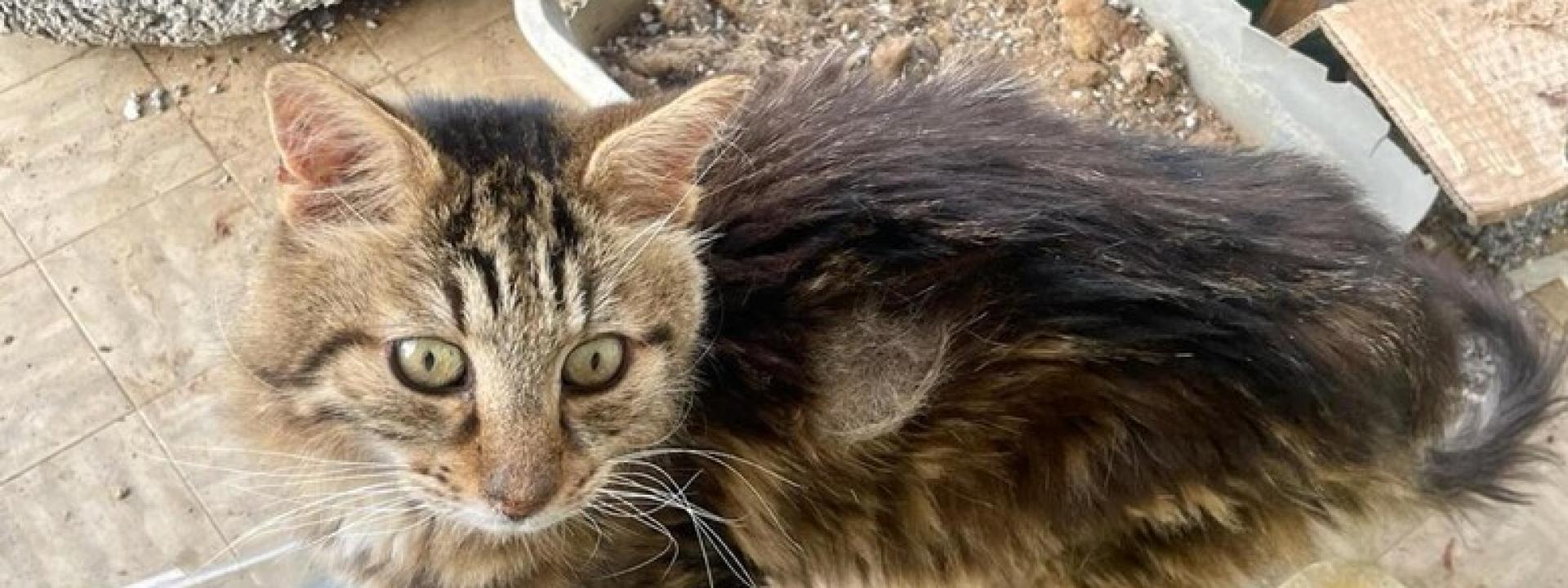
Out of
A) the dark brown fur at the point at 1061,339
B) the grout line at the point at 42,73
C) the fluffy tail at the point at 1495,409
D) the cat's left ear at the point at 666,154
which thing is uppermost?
the grout line at the point at 42,73

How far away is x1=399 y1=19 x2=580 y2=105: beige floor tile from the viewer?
2115 mm

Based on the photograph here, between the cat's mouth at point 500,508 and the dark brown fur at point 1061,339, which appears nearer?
the cat's mouth at point 500,508

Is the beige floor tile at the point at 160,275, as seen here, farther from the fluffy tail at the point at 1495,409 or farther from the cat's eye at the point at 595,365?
the fluffy tail at the point at 1495,409

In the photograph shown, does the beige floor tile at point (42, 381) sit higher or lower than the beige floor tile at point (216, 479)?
higher

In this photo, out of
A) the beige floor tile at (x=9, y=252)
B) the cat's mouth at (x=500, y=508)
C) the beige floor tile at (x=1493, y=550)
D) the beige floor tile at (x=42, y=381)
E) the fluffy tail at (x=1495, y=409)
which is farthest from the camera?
the beige floor tile at (x=9, y=252)

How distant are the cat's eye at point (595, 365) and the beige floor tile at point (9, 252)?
1308mm

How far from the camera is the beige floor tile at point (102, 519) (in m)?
1.77

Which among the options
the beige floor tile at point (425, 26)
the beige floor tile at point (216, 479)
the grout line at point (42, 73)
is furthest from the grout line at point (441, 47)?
the beige floor tile at point (216, 479)

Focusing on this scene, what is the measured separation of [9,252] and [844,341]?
4.66ft

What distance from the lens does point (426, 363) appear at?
104 cm

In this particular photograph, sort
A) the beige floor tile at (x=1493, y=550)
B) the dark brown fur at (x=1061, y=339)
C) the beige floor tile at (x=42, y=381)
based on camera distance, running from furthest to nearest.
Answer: the beige floor tile at (x=42, y=381), the beige floor tile at (x=1493, y=550), the dark brown fur at (x=1061, y=339)

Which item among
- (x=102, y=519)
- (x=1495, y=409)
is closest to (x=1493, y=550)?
(x=1495, y=409)

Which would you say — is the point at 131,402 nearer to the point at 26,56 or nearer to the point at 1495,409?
the point at 26,56

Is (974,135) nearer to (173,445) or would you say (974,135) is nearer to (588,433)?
(588,433)
